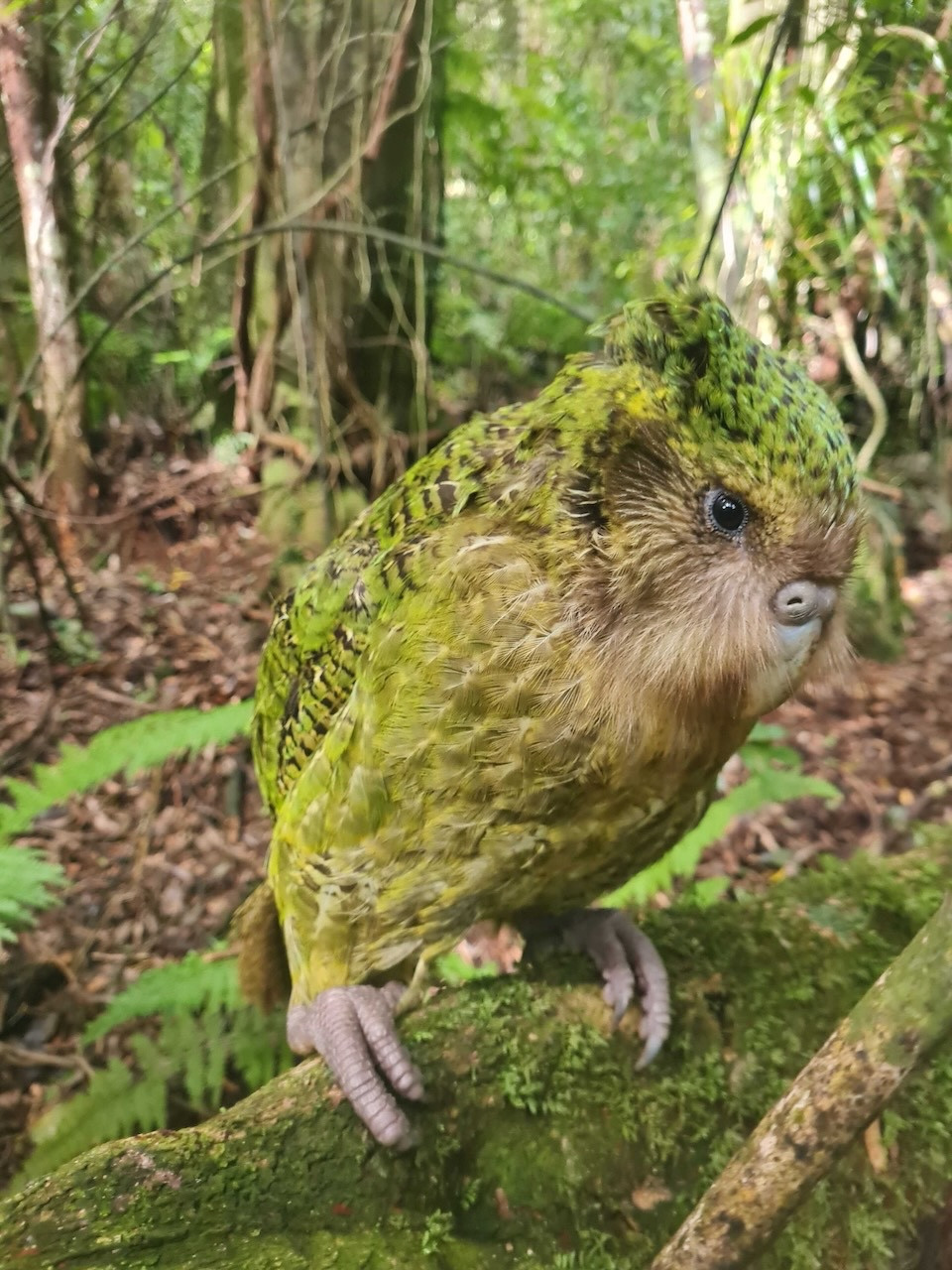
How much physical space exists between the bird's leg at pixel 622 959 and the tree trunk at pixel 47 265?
6.93ft

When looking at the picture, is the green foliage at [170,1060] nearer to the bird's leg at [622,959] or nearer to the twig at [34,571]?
the bird's leg at [622,959]

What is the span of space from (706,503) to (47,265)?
2.62 m

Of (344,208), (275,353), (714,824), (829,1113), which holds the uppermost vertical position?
(344,208)

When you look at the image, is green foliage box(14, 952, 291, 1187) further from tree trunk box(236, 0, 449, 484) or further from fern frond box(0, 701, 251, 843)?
tree trunk box(236, 0, 449, 484)

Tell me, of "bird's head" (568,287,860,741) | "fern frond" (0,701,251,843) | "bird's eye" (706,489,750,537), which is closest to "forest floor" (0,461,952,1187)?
"fern frond" (0,701,251,843)

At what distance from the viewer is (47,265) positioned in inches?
107

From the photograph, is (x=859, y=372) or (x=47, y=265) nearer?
(x=47, y=265)

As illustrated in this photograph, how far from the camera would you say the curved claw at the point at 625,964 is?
150 centimetres

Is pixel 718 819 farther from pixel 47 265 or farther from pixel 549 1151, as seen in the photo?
pixel 47 265

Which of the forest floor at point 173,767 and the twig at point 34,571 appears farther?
the twig at point 34,571

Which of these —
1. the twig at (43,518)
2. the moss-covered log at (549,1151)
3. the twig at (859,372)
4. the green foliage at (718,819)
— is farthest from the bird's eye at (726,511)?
the twig at (859,372)

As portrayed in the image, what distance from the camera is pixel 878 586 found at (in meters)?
4.15

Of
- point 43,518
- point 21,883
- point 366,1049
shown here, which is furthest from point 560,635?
point 43,518

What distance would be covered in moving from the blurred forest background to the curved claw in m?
0.65
